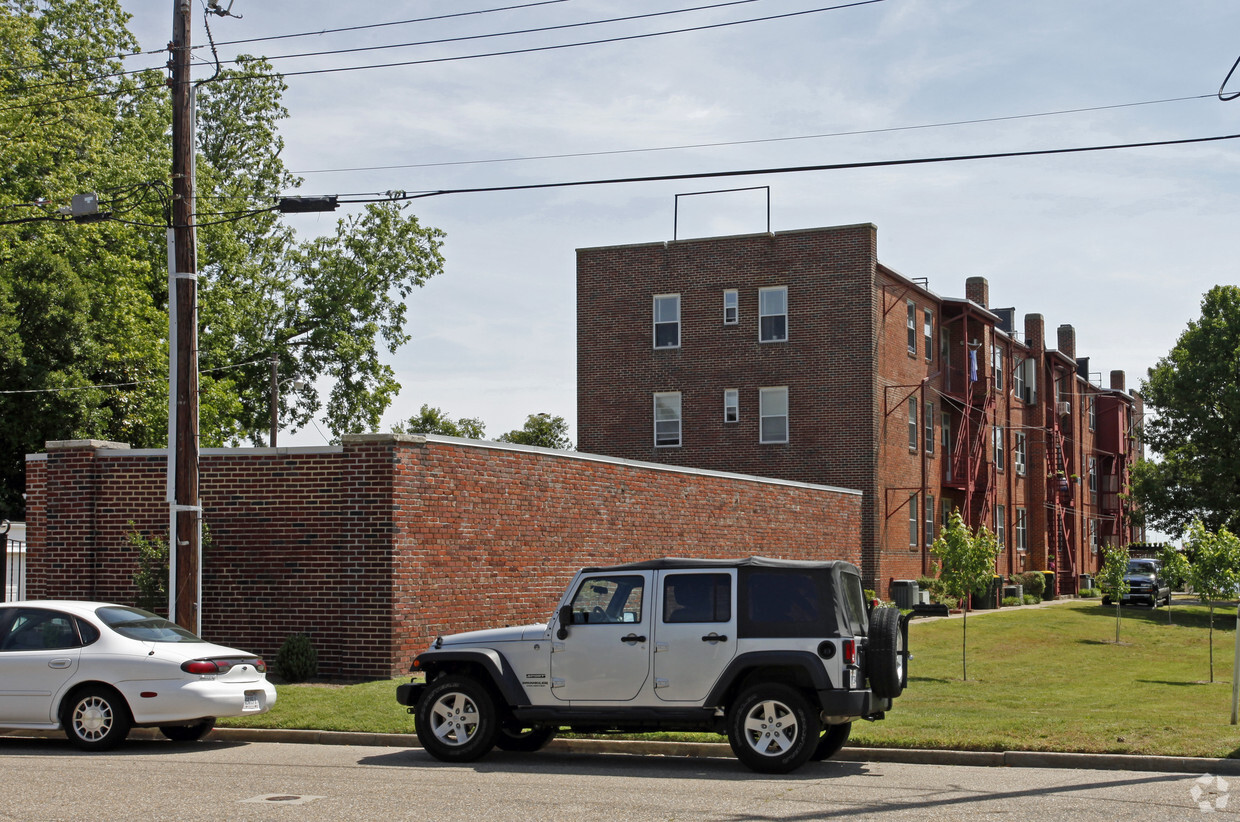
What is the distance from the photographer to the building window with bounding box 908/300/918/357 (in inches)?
1647

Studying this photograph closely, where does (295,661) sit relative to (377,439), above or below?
below

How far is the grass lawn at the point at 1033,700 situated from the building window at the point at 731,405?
9820mm

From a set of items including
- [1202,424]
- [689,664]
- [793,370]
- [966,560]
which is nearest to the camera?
[689,664]

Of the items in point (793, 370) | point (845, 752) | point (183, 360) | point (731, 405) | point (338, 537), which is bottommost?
point (845, 752)

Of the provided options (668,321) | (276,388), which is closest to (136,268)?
(276,388)

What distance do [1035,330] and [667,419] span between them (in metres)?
22.4

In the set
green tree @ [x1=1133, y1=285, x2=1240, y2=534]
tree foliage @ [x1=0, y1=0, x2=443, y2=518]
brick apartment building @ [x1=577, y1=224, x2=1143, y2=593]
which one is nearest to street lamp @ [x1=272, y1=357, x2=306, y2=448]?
tree foliage @ [x1=0, y1=0, x2=443, y2=518]

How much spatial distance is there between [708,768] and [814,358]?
27.7m

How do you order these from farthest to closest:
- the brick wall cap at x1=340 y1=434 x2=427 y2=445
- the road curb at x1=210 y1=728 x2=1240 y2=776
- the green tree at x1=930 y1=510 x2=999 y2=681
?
the green tree at x1=930 y1=510 x2=999 y2=681 < the brick wall cap at x1=340 y1=434 x2=427 y2=445 < the road curb at x1=210 y1=728 x2=1240 y2=776

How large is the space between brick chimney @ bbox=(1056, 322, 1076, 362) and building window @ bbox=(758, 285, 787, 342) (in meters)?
33.4

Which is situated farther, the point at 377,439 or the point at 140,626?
the point at 377,439

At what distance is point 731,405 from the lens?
40.2 meters

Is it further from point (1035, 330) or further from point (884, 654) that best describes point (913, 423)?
point (884, 654)

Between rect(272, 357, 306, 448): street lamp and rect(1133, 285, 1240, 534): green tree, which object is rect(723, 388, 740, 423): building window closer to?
rect(272, 357, 306, 448): street lamp
